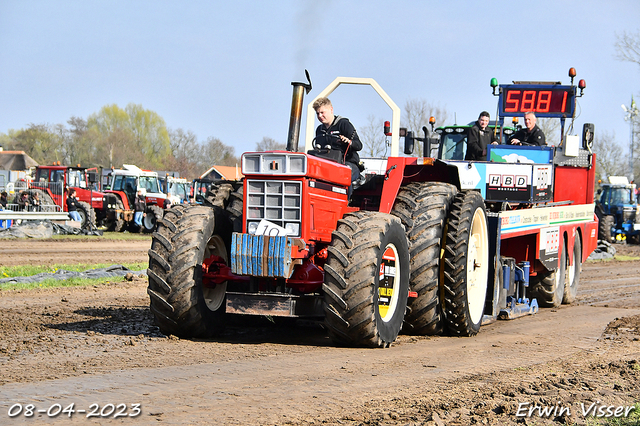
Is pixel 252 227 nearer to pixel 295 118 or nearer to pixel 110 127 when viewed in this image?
pixel 295 118

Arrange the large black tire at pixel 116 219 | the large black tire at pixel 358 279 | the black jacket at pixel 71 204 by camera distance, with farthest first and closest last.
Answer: the large black tire at pixel 116 219
the black jacket at pixel 71 204
the large black tire at pixel 358 279

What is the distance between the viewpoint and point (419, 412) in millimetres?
4586

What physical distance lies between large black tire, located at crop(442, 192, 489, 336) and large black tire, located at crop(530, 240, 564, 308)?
302cm

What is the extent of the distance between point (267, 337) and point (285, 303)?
104 cm

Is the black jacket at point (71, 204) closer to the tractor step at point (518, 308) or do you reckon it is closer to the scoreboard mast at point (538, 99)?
the scoreboard mast at point (538, 99)

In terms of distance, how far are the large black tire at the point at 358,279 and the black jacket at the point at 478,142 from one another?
5083 millimetres

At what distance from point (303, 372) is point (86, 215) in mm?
23868

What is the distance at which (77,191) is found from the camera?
30203 millimetres

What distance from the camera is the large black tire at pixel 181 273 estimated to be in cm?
689

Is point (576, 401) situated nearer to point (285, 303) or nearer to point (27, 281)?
point (285, 303)

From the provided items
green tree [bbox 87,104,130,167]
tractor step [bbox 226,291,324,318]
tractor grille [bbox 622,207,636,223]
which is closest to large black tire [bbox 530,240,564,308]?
tractor step [bbox 226,291,324,318]

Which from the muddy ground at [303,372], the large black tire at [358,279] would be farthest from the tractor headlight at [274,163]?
the muddy ground at [303,372]

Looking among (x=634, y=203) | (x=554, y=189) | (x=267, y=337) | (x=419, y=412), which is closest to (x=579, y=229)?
(x=554, y=189)

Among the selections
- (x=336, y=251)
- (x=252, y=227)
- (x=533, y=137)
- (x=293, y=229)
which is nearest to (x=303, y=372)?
(x=336, y=251)
